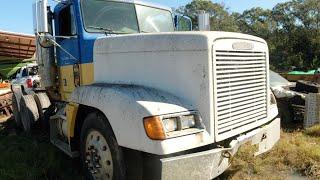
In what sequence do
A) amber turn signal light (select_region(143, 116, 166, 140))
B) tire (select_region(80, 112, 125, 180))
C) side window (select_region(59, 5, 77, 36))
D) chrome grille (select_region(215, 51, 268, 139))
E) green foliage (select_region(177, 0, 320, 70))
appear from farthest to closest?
green foliage (select_region(177, 0, 320, 70)) < side window (select_region(59, 5, 77, 36)) < tire (select_region(80, 112, 125, 180)) < chrome grille (select_region(215, 51, 268, 139)) < amber turn signal light (select_region(143, 116, 166, 140))

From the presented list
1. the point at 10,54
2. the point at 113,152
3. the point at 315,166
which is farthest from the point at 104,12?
the point at 10,54

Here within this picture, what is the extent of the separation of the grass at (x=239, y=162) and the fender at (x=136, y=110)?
110 centimetres

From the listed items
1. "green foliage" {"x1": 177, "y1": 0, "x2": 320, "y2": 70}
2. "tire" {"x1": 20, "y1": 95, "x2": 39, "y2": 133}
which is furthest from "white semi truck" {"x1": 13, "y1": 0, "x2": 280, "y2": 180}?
"green foliage" {"x1": 177, "y1": 0, "x2": 320, "y2": 70}

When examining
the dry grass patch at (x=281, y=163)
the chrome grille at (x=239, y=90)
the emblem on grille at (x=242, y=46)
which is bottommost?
the dry grass patch at (x=281, y=163)

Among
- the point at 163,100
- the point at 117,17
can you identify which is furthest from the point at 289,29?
the point at 163,100

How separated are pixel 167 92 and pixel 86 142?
4.17 ft

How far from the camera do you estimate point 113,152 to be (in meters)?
4.47

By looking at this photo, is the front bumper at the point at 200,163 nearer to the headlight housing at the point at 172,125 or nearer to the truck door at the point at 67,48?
the headlight housing at the point at 172,125

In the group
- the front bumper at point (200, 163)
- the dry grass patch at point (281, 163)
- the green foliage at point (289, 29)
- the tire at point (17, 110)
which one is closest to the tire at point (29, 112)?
the tire at point (17, 110)

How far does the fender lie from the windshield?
4.82ft

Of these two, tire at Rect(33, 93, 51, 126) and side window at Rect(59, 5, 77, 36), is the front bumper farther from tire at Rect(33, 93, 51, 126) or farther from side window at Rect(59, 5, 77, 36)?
tire at Rect(33, 93, 51, 126)

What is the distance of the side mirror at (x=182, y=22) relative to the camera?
7.15 metres

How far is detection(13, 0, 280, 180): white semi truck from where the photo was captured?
4020mm

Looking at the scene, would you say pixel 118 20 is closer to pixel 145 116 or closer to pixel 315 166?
pixel 145 116
